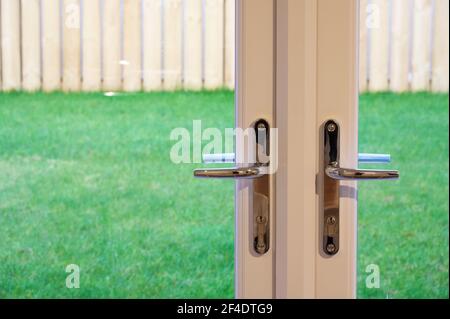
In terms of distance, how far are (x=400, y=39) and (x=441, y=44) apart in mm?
91

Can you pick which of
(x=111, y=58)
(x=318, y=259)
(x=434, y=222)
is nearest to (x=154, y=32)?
(x=111, y=58)

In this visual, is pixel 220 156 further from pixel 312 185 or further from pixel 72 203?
pixel 72 203

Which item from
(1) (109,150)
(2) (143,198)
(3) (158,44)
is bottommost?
(2) (143,198)

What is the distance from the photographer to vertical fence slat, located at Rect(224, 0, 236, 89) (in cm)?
172

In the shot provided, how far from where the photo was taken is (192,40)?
5.66ft

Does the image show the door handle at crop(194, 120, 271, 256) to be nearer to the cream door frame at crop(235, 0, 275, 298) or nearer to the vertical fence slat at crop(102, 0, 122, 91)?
the cream door frame at crop(235, 0, 275, 298)

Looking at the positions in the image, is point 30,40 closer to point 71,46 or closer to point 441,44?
point 71,46

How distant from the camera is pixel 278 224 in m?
1.72

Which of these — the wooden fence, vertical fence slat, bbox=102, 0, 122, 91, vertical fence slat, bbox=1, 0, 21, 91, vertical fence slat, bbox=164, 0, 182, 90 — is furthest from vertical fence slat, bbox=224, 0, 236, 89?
vertical fence slat, bbox=1, 0, 21, 91

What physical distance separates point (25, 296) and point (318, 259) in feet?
2.17

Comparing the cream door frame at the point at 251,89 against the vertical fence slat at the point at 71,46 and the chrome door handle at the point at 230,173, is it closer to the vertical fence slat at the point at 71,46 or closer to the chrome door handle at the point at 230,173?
the chrome door handle at the point at 230,173

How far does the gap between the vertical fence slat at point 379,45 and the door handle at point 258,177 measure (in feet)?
0.88

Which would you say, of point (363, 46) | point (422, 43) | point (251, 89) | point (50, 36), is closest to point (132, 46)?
point (50, 36)

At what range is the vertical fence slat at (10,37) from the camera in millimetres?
1698
